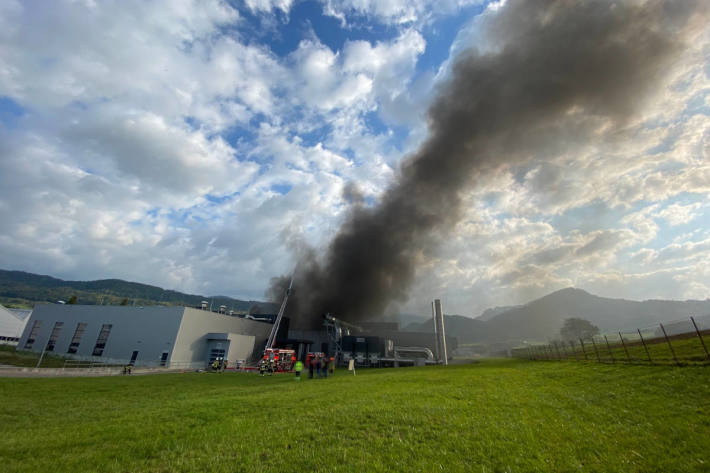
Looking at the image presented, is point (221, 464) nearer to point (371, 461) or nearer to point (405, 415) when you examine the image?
point (371, 461)

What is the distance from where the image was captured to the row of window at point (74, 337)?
158 feet

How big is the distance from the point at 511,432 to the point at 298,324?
85077 mm

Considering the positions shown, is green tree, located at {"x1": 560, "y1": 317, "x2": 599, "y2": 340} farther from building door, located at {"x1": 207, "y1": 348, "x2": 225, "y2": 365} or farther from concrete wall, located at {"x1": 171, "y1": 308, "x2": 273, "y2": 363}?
building door, located at {"x1": 207, "y1": 348, "x2": 225, "y2": 365}

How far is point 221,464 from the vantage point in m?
5.98

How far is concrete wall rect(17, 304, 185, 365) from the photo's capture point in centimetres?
4491

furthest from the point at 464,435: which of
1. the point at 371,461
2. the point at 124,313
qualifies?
the point at 124,313

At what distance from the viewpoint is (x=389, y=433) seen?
301 inches

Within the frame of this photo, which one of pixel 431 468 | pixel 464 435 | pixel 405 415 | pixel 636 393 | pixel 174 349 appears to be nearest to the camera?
pixel 431 468

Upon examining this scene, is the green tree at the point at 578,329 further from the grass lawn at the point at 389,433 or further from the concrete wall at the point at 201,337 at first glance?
the grass lawn at the point at 389,433

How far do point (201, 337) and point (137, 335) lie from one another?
30.0 ft

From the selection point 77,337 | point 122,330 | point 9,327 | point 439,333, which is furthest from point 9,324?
point 439,333

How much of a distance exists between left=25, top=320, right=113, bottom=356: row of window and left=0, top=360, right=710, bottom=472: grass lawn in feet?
146

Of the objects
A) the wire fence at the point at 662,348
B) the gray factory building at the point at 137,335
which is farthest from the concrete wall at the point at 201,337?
the wire fence at the point at 662,348

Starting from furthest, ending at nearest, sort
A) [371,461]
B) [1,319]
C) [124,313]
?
[1,319], [124,313], [371,461]
